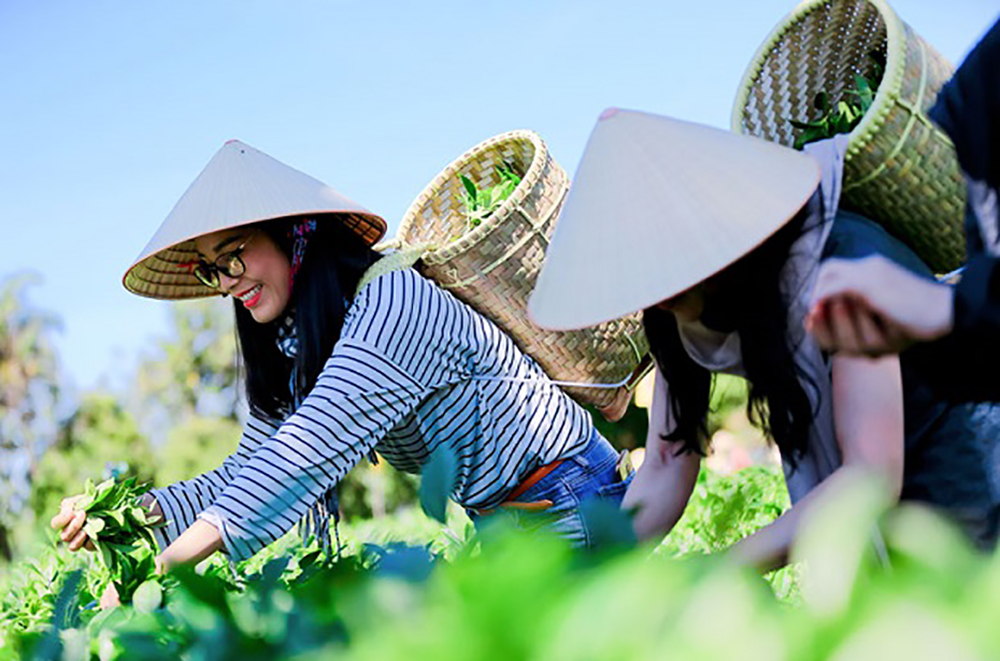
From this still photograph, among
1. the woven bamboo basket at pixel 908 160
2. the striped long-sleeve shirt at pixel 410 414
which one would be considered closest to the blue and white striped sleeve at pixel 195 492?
the striped long-sleeve shirt at pixel 410 414

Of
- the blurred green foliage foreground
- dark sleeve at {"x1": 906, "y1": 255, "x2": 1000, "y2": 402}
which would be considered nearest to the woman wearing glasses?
dark sleeve at {"x1": 906, "y1": 255, "x2": 1000, "y2": 402}

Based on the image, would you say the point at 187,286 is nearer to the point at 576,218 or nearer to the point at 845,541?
the point at 576,218

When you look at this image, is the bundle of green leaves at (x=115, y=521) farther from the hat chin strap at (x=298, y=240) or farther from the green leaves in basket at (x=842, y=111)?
the green leaves in basket at (x=842, y=111)

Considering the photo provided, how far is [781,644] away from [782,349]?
112cm

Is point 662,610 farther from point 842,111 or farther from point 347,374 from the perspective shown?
point 347,374

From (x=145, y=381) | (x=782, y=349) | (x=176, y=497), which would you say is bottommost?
(x=145, y=381)

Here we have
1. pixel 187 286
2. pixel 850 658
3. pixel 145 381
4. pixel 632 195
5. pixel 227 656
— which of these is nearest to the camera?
pixel 850 658

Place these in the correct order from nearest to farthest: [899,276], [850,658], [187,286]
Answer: [850,658]
[899,276]
[187,286]

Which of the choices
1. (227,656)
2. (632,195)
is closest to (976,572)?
(227,656)

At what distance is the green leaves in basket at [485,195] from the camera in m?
2.84

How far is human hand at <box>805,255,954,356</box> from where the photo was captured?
1120mm

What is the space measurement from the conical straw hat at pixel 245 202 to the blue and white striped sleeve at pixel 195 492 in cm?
48

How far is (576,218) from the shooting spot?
4.78 feet

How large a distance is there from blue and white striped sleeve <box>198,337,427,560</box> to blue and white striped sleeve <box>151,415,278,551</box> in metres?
0.47
